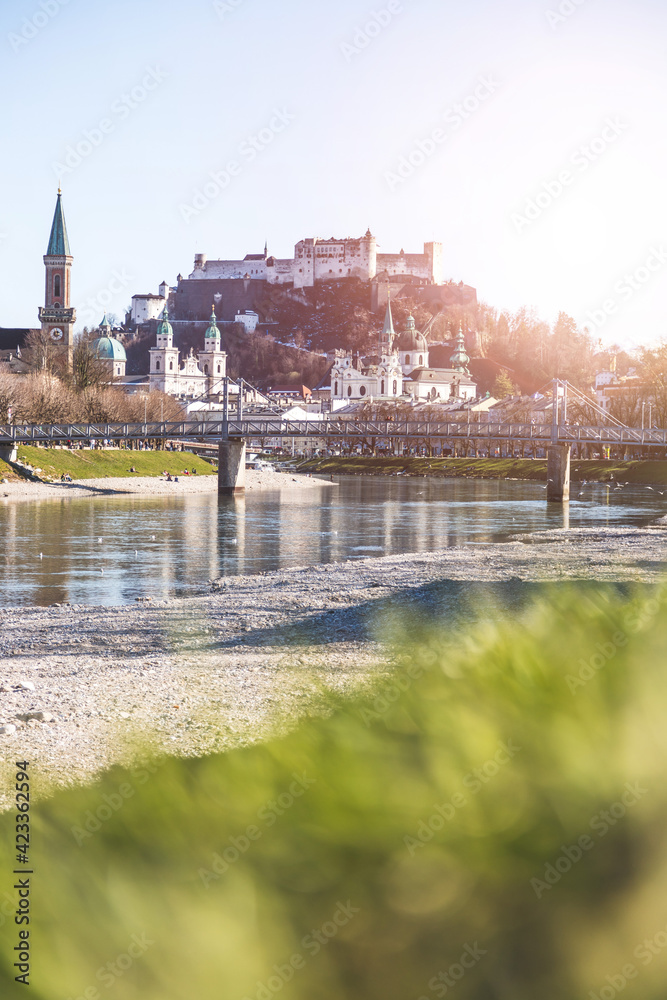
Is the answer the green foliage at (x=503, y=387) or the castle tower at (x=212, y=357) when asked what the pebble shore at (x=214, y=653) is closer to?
the green foliage at (x=503, y=387)

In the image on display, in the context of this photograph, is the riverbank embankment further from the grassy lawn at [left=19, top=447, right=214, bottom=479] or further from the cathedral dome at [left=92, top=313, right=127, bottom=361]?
the cathedral dome at [left=92, top=313, right=127, bottom=361]

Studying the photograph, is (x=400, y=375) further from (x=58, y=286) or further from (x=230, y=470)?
(x=230, y=470)

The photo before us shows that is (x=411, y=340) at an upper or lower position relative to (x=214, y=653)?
upper

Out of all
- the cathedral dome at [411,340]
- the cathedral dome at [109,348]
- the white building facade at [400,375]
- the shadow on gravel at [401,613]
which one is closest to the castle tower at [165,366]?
the cathedral dome at [109,348]

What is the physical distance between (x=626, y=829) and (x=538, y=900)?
39 centimetres

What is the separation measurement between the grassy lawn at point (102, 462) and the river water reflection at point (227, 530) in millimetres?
11148

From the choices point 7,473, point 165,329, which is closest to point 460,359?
point 165,329

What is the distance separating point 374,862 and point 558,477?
66076 mm

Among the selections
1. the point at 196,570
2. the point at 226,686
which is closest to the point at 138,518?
the point at 196,570

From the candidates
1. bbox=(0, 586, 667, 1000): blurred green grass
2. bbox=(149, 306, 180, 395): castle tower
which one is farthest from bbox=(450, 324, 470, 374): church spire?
bbox=(0, 586, 667, 1000): blurred green grass

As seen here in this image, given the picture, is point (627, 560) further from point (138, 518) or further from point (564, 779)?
point (138, 518)

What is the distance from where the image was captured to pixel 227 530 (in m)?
43.4

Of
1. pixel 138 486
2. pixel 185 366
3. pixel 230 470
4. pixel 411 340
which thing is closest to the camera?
pixel 230 470

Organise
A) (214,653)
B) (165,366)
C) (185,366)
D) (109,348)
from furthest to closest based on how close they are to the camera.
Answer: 1. (185,366)
2. (165,366)
3. (109,348)
4. (214,653)
